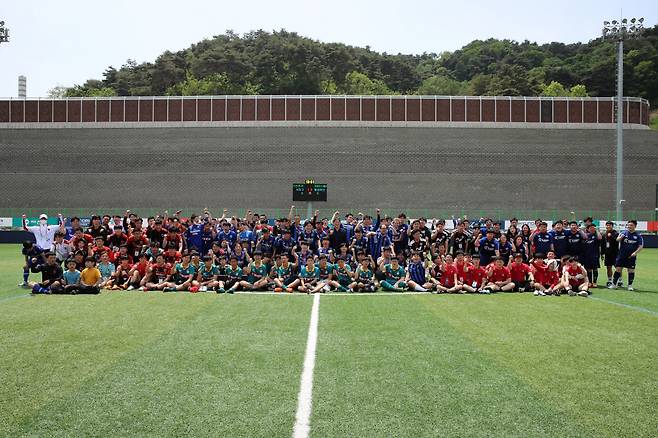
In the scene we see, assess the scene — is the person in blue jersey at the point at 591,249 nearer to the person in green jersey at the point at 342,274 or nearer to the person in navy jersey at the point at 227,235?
the person in green jersey at the point at 342,274

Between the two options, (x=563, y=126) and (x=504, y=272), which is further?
(x=563, y=126)

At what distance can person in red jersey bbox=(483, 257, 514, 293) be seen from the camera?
1477 cm

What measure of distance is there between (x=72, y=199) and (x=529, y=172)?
36.3 meters

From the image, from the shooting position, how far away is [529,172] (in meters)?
50.2

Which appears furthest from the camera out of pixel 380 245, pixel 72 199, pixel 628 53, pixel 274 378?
pixel 628 53

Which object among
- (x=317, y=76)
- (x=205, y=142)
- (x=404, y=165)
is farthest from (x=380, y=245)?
(x=317, y=76)

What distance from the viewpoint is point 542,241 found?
16062 millimetres

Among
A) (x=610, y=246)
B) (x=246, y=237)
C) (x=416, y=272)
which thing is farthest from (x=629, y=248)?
(x=246, y=237)

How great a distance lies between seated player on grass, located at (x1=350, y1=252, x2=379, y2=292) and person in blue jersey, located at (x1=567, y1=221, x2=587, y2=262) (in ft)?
16.8

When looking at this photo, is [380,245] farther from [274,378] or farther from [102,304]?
[274,378]

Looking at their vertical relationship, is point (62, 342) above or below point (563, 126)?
below

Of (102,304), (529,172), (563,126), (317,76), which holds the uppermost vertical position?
(317,76)

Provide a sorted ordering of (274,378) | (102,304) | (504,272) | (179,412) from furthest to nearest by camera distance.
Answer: (504,272)
(102,304)
(274,378)
(179,412)

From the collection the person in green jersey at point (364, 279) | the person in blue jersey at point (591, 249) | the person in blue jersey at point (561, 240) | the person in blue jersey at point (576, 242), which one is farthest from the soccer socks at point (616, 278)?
the person in green jersey at point (364, 279)
